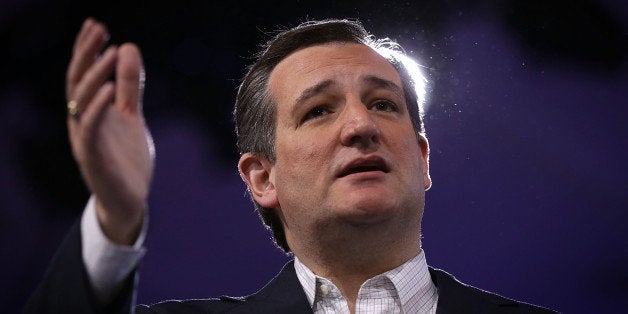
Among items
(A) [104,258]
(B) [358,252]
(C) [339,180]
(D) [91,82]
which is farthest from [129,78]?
(B) [358,252]

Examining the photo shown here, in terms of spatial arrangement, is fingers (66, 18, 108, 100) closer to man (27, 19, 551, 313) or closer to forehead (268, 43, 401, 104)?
man (27, 19, 551, 313)

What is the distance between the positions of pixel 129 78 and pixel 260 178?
913mm

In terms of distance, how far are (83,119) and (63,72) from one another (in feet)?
5.39

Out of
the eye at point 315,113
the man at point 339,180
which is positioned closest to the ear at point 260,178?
the man at point 339,180

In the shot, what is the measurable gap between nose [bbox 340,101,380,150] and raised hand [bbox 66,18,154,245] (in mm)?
643

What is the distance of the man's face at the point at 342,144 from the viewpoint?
1.63 metres

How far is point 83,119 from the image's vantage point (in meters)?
1.00

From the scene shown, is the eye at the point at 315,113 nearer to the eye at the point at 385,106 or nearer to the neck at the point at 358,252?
the eye at the point at 385,106

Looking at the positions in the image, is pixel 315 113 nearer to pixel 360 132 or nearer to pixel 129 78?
pixel 360 132

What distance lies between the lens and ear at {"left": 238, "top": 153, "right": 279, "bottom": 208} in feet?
6.22

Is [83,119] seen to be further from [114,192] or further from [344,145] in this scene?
[344,145]

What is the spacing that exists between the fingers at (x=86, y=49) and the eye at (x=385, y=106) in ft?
3.01

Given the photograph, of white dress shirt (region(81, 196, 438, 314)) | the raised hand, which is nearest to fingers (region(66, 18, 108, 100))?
the raised hand

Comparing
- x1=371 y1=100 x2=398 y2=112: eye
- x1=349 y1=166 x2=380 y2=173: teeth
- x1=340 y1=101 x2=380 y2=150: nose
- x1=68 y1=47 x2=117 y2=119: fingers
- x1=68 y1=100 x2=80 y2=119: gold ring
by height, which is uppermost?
x1=68 y1=47 x2=117 y2=119: fingers
